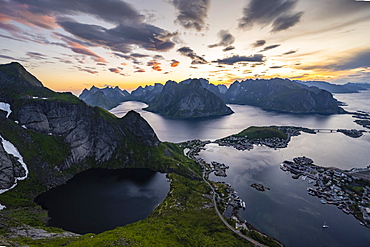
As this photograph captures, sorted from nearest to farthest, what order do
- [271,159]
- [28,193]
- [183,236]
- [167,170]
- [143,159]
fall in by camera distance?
[183,236]
[28,193]
[167,170]
[143,159]
[271,159]

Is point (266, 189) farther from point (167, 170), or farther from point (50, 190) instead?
point (50, 190)

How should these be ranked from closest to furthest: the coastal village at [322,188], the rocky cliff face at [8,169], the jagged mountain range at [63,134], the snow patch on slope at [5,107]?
the coastal village at [322,188] < the rocky cliff face at [8,169] < the jagged mountain range at [63,134] < the snow patch on slope at [5,107]

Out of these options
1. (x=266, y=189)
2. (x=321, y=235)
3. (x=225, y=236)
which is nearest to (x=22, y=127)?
(x=225, y=236)

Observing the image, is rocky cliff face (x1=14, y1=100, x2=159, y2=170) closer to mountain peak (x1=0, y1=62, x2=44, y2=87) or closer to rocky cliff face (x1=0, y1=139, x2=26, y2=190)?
rocky cliff face (x1=0, y1=139, x2=26, y2=190)

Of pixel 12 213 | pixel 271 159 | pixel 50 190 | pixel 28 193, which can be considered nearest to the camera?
pixel 12 213

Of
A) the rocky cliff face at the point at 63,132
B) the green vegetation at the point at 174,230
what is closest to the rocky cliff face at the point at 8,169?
the rocky cliff face at the point at 63,132

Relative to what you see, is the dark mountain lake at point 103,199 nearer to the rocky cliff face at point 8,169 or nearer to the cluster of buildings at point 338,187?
the rocky cliff face at point 8,169

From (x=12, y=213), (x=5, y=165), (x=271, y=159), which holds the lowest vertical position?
(x=271, y=159)
